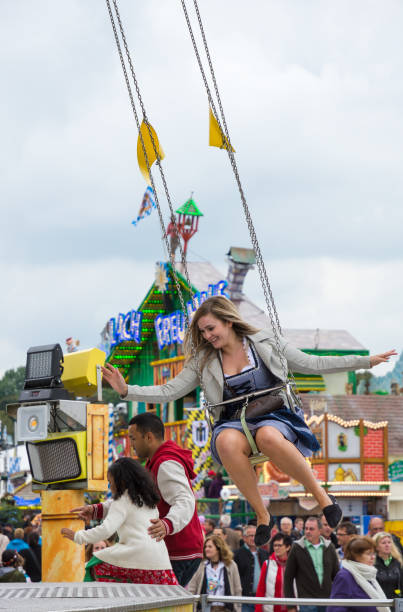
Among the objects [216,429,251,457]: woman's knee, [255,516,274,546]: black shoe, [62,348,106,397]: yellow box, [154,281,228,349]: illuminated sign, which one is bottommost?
[255,516,274,546]: black shoe

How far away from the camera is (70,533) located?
21.6 ft

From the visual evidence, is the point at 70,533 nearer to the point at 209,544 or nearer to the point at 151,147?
the point at 151,147

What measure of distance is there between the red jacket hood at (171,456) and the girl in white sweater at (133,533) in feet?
0.92

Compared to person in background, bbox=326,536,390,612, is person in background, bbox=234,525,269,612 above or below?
below

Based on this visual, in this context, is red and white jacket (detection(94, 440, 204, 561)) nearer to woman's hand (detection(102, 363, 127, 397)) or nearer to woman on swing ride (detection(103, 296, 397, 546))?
woman on swing ride (detection(103, 296, 397, 546))

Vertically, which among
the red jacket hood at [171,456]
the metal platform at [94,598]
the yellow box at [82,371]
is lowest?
the metal platform at [94,598]

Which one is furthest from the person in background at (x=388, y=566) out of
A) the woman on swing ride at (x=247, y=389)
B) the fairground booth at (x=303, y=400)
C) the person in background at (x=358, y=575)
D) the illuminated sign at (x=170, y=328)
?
the illuminated sign at (x=170, y=328)

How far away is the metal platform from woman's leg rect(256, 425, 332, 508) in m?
1.06

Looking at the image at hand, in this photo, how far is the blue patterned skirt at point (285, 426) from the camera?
242 inches

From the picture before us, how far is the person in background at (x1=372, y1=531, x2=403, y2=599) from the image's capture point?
8.94 metres

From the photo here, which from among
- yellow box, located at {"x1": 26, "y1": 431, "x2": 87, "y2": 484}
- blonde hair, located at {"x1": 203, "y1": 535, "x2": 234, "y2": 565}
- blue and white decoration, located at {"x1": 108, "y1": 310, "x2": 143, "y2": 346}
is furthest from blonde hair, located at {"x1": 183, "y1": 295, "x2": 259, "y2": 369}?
blue and white decoration, located at {"x1": 108, "y1": 310, "x2": 143, "y2": 346}

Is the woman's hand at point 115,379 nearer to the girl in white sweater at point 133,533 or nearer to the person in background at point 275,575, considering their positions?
the girl in white sweater at point 133,533

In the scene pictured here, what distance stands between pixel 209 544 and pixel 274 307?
191 inches

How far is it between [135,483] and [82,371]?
4.88ft
